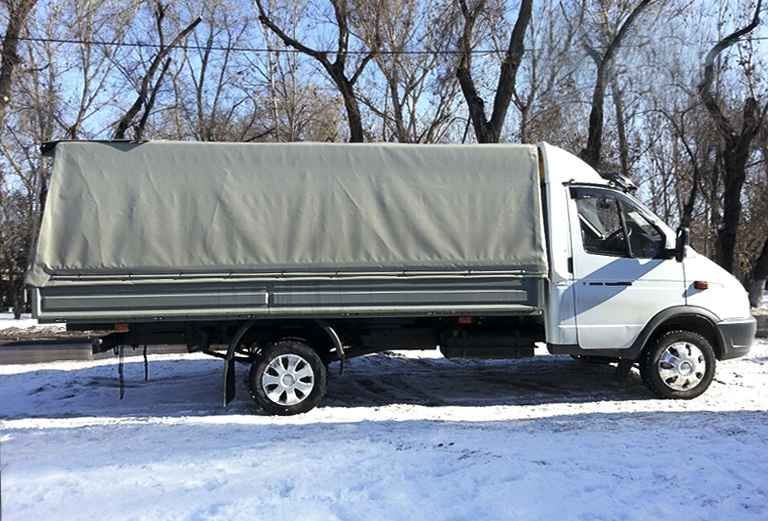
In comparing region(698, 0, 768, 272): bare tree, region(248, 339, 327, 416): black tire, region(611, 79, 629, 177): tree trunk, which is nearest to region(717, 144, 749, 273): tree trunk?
region(698, 0, 768, 272): bare tree

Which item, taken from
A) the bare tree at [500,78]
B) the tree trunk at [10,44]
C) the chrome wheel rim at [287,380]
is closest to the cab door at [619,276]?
the chrome wheel rim at [287,380]

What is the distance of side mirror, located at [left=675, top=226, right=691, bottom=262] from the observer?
712 centimetres

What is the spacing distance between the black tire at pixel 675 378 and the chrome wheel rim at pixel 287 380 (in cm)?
383

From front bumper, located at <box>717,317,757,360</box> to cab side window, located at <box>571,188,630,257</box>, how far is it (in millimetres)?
1427

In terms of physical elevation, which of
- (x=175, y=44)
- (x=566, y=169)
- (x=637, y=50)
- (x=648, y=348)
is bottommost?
(x=648, y=348)

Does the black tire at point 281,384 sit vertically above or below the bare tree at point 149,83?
below

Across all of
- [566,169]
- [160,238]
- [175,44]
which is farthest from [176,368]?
[175,44]

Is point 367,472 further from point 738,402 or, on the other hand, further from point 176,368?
point 176,368

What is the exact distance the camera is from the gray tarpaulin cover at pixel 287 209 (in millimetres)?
6660

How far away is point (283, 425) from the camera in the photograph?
6375 millimetres

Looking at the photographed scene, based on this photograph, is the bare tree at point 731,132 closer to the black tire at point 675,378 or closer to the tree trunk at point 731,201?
the tree trunk at point 731,201

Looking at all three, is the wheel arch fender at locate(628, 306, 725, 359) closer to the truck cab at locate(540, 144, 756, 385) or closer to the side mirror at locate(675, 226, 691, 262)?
the truck cab at locate(540, 144, 756, 385)

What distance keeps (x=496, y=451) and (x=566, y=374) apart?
428 cm

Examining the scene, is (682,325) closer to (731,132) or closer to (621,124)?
(731,132)
